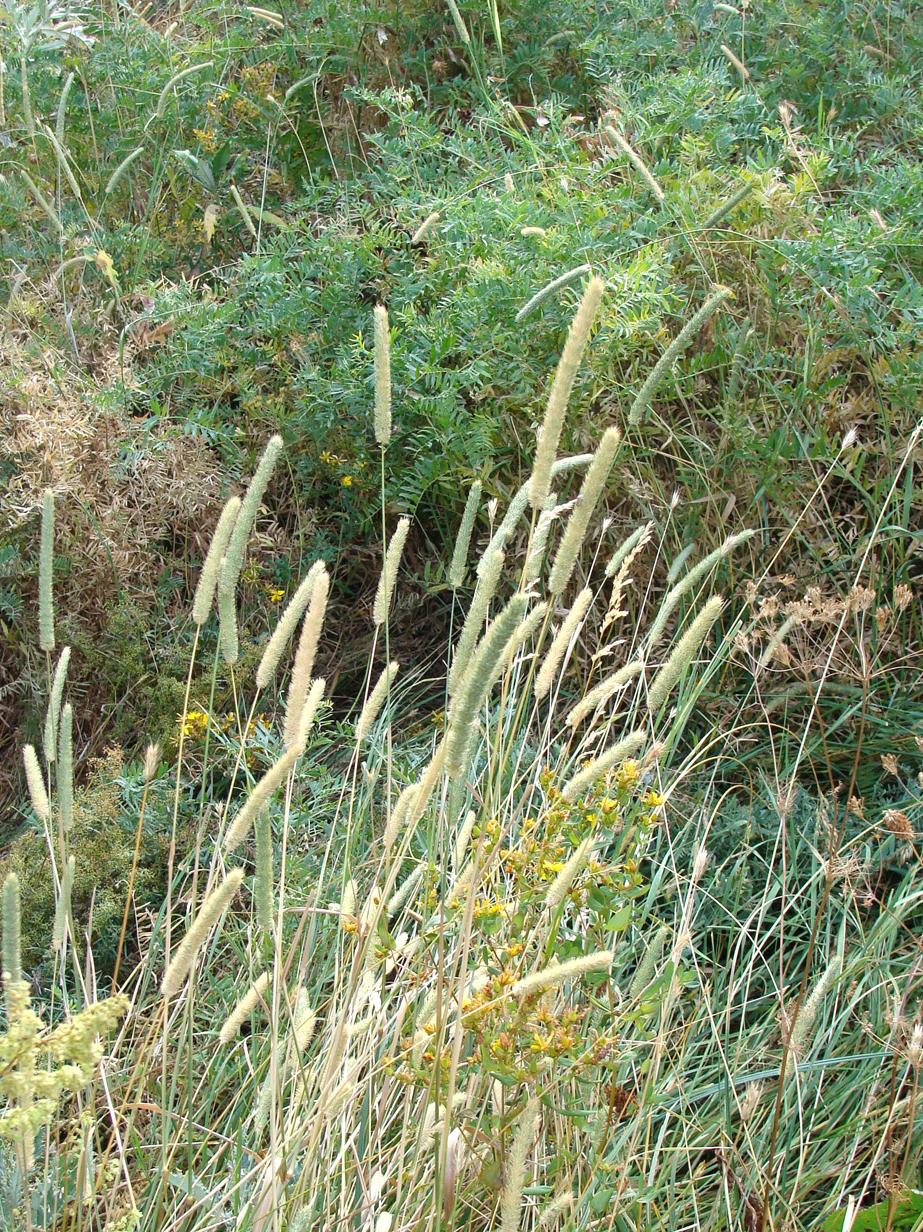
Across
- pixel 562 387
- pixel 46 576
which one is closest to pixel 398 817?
pixel 562 387

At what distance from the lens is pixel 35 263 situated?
3.39m

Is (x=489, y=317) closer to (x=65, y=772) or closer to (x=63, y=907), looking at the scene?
(x=65, y=772)

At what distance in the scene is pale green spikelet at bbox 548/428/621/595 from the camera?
141 centimetres

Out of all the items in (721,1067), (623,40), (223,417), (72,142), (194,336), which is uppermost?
(623,40)

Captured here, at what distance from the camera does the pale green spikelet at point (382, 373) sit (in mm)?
1618

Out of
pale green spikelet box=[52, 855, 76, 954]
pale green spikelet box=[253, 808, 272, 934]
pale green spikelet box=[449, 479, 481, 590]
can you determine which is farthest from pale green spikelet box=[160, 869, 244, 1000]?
pale green spikelet box=[449, 479, 481, 590]

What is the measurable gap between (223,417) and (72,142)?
136 centimetres

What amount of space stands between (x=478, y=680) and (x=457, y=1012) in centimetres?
44

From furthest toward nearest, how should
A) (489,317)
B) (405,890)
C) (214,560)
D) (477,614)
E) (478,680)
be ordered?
(489,317)
(405,890)
(214,560)
(477,614)
(478,680)

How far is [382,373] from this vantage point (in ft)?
5.34

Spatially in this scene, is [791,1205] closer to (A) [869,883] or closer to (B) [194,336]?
(A) [869,883]

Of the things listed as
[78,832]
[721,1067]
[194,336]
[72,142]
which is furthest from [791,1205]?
[72,142]

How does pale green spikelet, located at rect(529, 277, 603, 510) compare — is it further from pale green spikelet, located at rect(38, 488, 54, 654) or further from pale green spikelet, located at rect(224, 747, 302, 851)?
pale green spikelet, located at rect(38, 488, 54, 654)

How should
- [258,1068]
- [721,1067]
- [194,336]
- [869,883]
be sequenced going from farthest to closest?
[194,336] → [869,883] → [721,1067] → [258,1068]
